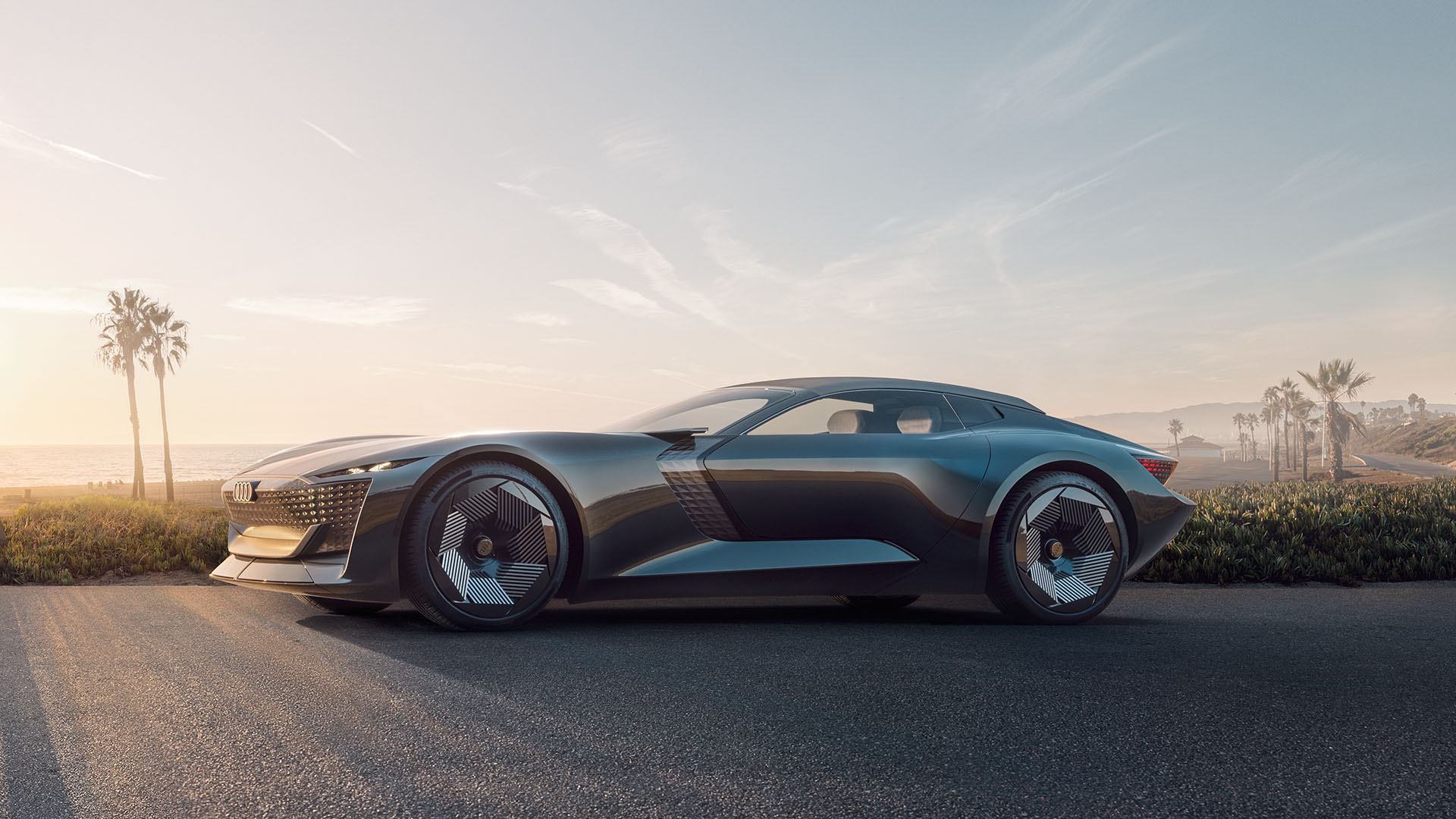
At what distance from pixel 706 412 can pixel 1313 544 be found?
6.65m

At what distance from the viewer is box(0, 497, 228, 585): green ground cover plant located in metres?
7.57

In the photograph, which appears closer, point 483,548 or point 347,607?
point 483,548

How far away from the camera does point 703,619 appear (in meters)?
5.04

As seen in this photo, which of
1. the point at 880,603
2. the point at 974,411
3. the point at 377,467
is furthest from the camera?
the point at 880,603

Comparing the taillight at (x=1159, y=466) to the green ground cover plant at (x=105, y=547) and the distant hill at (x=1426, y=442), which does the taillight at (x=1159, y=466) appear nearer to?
the green ground cover plant at (x=105, y=547)

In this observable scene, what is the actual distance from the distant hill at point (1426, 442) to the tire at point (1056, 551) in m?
142

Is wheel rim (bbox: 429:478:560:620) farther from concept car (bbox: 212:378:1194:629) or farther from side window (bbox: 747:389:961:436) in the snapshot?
side window (bbox: 747:389:961:436)

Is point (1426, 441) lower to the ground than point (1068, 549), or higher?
lower

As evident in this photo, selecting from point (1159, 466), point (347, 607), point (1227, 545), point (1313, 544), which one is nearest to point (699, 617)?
point (347, 607)

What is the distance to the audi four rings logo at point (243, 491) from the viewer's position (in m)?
4.87

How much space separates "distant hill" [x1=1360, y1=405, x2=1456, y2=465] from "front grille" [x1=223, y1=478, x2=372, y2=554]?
14524 cm

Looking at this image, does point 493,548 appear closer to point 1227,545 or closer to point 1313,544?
point 1227,545

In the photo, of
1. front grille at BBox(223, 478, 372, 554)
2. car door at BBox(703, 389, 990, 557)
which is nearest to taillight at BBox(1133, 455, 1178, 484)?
car door at BBox(703, 389, 990, 557)

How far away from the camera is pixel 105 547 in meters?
7.98
